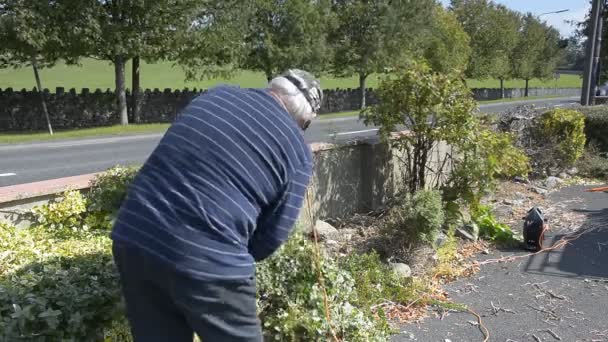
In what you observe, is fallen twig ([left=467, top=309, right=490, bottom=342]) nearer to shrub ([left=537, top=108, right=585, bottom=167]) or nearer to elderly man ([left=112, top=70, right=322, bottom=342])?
elderly man ([left=112, top=70, right=322, bottom=342])

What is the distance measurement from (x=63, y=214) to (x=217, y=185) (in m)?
3.03

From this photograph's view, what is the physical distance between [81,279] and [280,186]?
1.65m

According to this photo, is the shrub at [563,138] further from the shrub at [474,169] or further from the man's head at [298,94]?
the man's head at [298,94]

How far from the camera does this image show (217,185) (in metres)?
2.03

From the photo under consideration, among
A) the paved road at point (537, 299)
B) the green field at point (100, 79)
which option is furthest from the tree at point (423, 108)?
the green field at point (100, 79)

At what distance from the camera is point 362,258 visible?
5.37m

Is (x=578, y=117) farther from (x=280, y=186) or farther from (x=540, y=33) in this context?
(x=540, y=33)

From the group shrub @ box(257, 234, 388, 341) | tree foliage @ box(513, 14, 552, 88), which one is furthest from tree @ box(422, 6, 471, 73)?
shrub @ box(257, 234, 388, 341)

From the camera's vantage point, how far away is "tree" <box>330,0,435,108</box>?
3120cm

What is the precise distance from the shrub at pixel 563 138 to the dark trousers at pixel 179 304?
1012 cm

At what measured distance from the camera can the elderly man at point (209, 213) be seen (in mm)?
2008

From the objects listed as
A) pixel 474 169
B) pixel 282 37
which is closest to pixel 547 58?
pixel 282 37

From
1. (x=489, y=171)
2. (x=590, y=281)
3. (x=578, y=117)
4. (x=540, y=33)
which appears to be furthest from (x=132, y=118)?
(x=540, y=33)

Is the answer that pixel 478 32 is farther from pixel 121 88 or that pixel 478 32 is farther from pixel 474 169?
pixel 474 169
